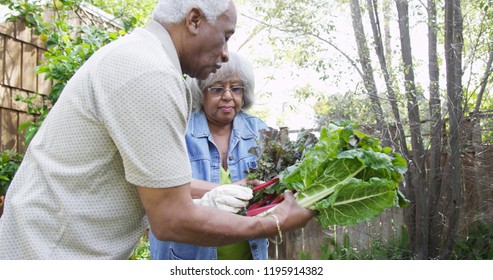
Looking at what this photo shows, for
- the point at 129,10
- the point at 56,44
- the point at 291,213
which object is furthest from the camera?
the point at 129,10

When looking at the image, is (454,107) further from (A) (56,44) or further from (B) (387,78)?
(A) (56,44)

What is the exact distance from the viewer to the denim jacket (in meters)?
2.89

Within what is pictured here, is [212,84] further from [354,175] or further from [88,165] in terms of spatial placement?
[88,165]

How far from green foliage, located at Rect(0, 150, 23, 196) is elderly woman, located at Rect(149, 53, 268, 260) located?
6.08ft

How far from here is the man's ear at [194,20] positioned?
1961 mm

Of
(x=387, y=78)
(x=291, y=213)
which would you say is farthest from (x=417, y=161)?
(x=291, y=213)

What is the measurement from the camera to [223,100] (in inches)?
125

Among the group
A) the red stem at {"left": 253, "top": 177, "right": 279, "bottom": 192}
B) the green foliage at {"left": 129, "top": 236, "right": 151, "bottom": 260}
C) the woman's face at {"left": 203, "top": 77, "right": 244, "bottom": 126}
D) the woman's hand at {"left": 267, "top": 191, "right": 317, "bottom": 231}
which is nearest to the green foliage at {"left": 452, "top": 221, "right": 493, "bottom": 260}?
the green foliage at {"left": 129, "top": 236, "right": 151, "bottom": 260}

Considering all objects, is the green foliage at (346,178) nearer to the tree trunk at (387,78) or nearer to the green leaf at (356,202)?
the green leaf at (356,202)

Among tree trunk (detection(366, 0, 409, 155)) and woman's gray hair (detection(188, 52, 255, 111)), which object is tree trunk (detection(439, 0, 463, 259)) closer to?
tree trunk (detection(366, 0, 409, 155))

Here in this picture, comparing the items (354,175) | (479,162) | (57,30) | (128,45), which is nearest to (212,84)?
(354,175)

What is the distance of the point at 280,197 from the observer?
100.0 inches

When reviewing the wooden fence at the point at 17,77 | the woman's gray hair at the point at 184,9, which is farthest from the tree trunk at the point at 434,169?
the woman's gray hair at the point at 184,9

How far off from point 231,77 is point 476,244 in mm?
4816
